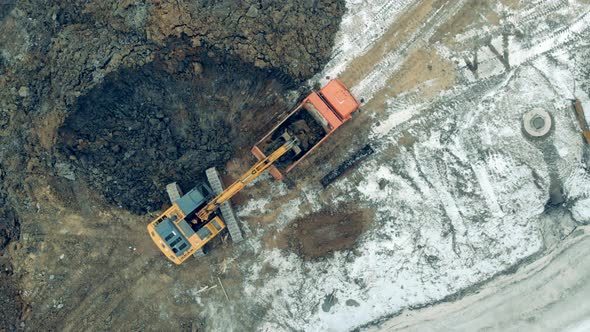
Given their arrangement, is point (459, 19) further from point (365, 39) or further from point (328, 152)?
point (328, 152)

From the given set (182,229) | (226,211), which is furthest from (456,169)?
(182,229)

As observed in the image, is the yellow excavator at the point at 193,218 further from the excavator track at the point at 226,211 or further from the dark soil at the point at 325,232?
the dark soil at the point at 325,232

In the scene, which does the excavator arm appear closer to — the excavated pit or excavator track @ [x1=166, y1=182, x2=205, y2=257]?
excavator track @ [x1=166, y1=182, x2=205, y2=257]

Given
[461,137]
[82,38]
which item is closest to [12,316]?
[82,38]

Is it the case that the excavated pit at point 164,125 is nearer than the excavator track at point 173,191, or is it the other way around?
the excavated pit at point 164,125

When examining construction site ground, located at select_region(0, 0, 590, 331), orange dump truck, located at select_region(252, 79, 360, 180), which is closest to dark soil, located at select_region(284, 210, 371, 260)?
construction site ground, located at select_region(0, 0, 590, 331)

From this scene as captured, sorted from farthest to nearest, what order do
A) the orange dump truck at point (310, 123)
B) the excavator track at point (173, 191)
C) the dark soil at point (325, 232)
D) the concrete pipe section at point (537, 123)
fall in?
the dark soil at point (325, 232) < the excavator track at point (173, 191) < the concrete pipe section at point (537, 123) < the orange dump truck at point (310, 123)

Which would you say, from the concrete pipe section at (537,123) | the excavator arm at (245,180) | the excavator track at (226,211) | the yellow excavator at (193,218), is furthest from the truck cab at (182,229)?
the concrete pipe section at (537,123)
